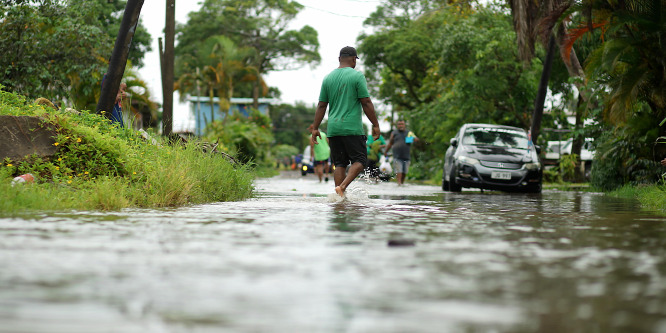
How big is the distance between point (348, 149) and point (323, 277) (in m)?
7.09

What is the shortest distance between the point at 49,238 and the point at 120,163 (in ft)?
15.1

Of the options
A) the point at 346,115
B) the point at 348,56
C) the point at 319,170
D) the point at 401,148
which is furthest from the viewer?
the point at 319,170

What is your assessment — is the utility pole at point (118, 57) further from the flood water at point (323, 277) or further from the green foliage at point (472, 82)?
the green foliage at point (472, 82)

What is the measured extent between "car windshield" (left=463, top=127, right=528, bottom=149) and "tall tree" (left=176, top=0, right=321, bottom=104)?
1594 inches

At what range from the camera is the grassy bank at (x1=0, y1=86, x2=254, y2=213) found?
813 cm

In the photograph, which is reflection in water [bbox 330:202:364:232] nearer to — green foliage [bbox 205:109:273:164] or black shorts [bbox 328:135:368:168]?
black shorts [bbox 328:135:368:168]

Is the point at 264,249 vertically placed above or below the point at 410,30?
below

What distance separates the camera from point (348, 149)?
1107 centimetres

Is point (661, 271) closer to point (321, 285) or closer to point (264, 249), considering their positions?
point (321, 285)

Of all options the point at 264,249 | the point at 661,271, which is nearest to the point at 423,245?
the point at 264,249

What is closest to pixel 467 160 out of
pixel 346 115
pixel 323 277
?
pixel 346 115

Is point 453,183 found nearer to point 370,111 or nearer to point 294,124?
point 370,111

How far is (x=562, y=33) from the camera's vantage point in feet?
69.5

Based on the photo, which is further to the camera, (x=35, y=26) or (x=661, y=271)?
(x=35, y=26)
